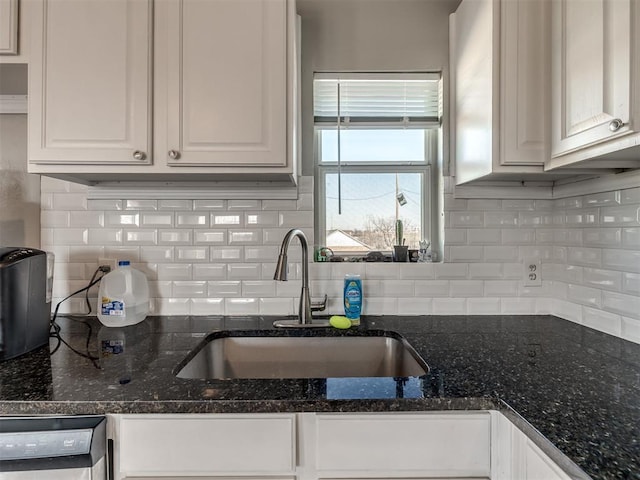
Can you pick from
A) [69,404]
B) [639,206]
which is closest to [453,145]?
[639,206]

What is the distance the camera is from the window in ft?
5.45

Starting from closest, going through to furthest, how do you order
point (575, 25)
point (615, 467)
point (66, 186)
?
1. point (615, 467)
2. point (575, 25)
3. point (66, 186)

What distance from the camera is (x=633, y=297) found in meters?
1.16

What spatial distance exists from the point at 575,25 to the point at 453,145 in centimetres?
56

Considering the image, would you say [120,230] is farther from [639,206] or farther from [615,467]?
[639,206]

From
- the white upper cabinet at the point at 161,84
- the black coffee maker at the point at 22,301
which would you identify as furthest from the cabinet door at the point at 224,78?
the black coffee maker at the point at 22,301

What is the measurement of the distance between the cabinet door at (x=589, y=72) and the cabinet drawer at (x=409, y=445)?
82 centimetres

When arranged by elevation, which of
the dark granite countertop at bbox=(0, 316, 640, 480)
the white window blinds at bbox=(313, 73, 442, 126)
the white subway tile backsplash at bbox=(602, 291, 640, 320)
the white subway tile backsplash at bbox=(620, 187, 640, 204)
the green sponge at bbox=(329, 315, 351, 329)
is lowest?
the dark granite countertop at bbox=(0, 316, 640, 480)

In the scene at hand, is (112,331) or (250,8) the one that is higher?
(250,8)

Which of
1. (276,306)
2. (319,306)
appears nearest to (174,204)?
(276,306)

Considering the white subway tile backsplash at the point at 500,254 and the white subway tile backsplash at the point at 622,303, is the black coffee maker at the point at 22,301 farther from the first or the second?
the white subway tile backsplash at the point at 622,303

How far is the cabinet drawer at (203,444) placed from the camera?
2.59ft

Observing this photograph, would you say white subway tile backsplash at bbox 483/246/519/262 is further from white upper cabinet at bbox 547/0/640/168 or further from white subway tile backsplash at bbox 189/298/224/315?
white subway tile backsplash at bbox 189/298/224/315

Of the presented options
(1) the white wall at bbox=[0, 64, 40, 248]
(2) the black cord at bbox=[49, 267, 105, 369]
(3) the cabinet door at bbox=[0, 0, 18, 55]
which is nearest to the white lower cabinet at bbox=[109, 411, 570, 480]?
(2) the black cord at bbox=[49, 267, 105, 369]
